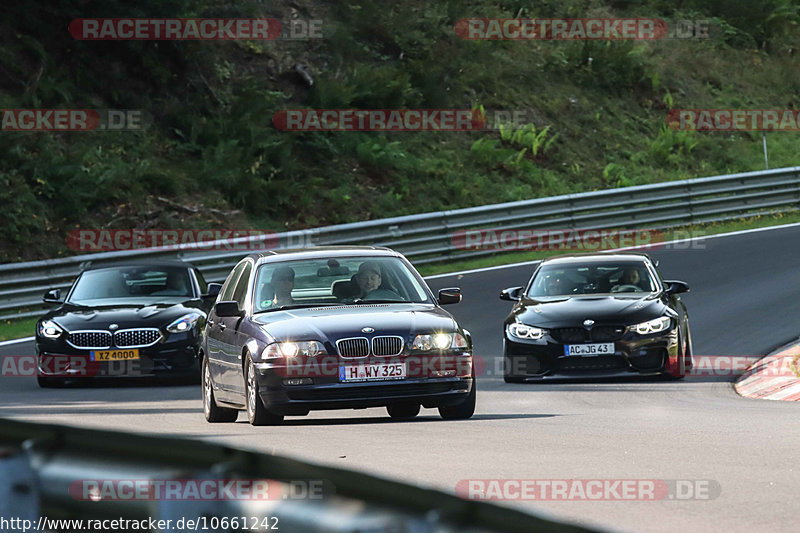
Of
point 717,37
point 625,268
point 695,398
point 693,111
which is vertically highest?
point 717,37

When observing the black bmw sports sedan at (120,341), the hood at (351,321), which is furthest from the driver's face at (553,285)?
the hood at (351,321)

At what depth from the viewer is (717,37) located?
42.7m

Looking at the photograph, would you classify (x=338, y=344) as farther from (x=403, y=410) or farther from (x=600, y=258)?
(x=600, y=258)

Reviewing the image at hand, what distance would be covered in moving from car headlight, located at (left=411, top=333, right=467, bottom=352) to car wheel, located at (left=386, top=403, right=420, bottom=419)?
1.09 metres

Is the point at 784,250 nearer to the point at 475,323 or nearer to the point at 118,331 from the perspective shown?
the point at 475,323

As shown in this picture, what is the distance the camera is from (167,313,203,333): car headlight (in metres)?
16.2

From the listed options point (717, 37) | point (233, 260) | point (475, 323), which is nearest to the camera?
point (475, 323)

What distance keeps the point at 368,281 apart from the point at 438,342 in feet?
4.15

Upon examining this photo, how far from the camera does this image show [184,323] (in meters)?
16.3

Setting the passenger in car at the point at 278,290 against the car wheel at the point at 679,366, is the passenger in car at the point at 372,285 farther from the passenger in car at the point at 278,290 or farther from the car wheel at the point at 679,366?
the car wheel at the point at 679,366

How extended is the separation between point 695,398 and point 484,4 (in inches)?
1109

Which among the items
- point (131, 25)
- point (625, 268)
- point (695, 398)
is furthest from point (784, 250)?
point (131, 25)

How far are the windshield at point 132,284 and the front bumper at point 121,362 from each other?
1151mm

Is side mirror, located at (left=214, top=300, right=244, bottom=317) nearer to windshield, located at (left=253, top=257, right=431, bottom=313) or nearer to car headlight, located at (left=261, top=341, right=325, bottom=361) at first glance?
windshield, located at (left=253, top=257, right=431, bottom=313)
